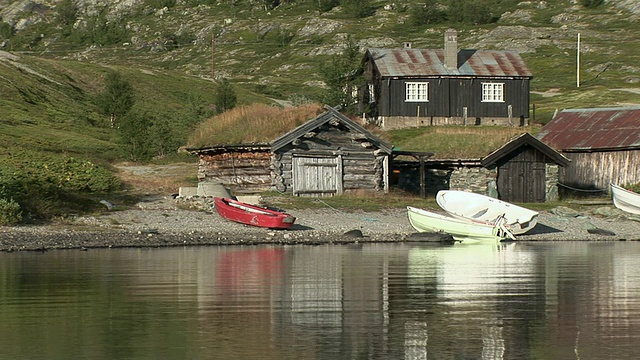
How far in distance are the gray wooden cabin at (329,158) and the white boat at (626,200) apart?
1101cm

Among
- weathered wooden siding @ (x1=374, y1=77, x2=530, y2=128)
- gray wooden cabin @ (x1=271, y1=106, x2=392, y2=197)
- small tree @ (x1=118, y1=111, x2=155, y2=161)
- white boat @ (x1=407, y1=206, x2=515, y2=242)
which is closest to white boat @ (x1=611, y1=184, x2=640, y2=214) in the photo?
white boat @ (x1=407, y1=206, x2=515, y2=242)

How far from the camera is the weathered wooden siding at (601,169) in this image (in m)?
57.6

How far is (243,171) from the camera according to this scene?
55094mm

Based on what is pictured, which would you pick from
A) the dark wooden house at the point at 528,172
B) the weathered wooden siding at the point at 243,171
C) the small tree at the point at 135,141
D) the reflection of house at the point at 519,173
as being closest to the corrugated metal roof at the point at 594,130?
the dark wooden house at the point at 528,172

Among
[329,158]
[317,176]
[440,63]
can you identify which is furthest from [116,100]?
[317,176]

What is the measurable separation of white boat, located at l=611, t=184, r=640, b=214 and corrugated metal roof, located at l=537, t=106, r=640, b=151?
17.3 feet

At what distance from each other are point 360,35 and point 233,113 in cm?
14099

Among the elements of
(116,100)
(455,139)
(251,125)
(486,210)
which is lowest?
(486,210)

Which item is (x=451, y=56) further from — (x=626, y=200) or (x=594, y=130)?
(x=626, y=200)

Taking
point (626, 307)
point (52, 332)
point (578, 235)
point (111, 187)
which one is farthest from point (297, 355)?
point (111, 187)

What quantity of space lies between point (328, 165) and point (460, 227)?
37.3ft

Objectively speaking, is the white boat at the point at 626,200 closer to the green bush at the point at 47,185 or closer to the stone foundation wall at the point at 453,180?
the stone foundation wall at the point at 453,180

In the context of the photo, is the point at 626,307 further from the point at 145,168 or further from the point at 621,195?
the point at 145,168

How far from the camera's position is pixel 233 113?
58594 millimetres
